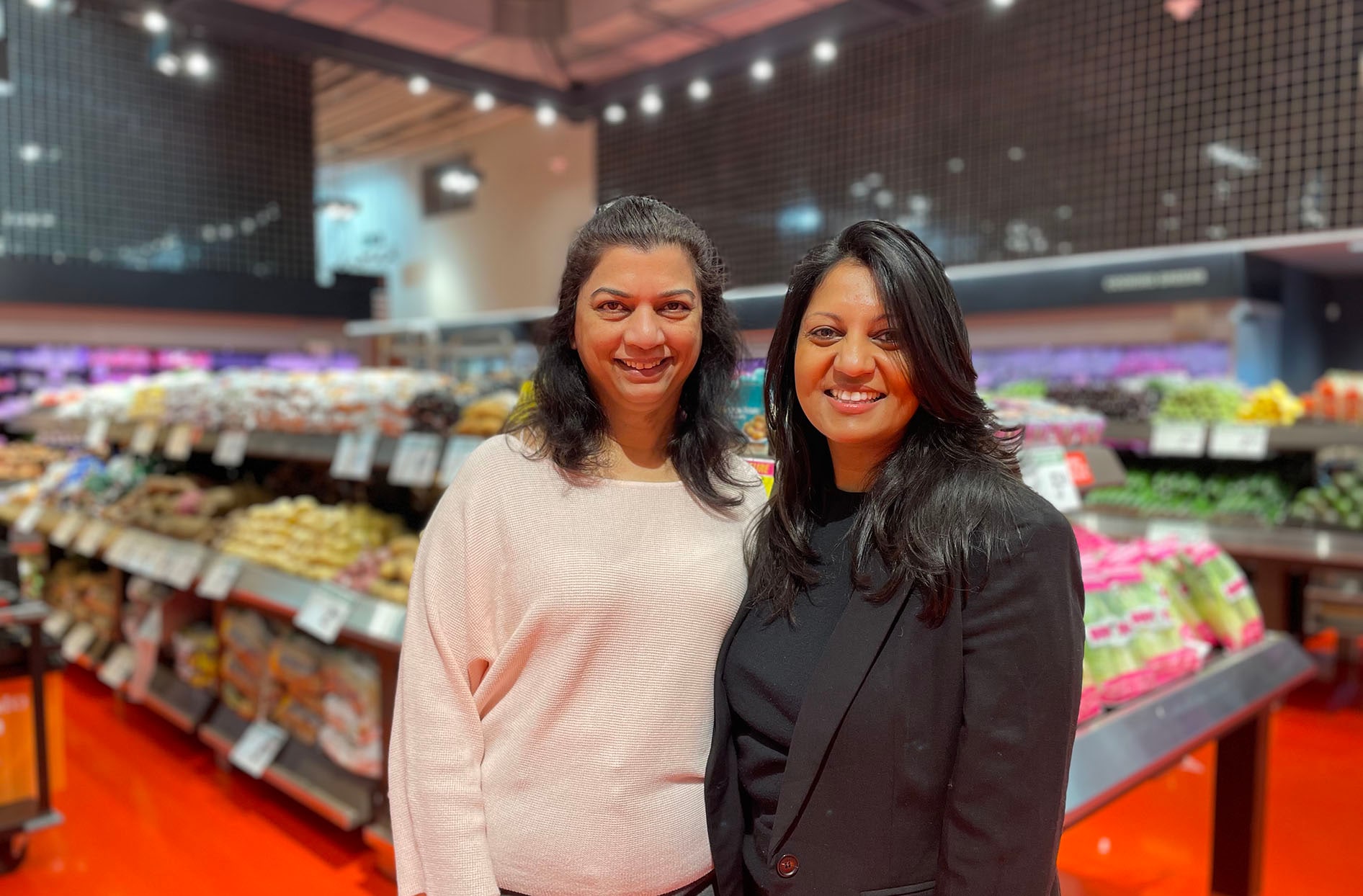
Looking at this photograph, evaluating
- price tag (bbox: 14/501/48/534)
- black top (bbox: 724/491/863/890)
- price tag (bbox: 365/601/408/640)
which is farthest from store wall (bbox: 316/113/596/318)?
black top (bbox: 724/491/863/890)

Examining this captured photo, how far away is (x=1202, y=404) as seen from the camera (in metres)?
A: 4.94

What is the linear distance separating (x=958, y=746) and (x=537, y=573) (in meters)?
0.60

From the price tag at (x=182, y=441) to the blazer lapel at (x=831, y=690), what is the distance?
384 centimetres

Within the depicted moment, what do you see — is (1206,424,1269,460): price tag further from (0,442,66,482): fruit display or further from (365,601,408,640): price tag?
(0,442,66,482): fruit display

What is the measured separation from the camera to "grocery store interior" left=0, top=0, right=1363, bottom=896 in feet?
9.39

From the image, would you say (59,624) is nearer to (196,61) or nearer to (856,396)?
(196,61)

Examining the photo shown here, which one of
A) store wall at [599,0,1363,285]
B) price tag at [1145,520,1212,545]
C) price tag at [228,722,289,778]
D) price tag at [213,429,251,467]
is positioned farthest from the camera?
store wall at [599,0,1363,285]

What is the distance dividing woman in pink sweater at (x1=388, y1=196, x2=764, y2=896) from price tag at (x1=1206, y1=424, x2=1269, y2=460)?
4012 millimetres

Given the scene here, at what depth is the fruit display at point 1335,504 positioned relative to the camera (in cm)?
443

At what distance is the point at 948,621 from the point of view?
3.51 feet

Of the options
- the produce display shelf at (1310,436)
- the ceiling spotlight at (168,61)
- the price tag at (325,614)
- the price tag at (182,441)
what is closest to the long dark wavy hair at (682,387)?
the price tag at (325,614)

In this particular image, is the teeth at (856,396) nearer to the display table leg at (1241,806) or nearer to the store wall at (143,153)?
the display table leg at (1241,806)

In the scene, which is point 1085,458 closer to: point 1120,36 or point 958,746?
point 958,746

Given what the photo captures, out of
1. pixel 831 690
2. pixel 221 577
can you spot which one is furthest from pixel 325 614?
pixel 831 690
